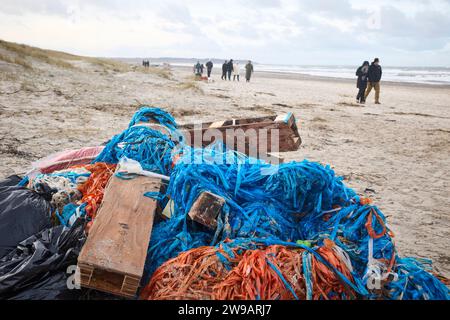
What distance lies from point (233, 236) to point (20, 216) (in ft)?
5.66

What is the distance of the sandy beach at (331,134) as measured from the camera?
4480mm

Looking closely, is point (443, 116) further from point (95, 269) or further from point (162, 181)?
point (95, 269)

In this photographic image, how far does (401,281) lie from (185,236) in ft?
4.92

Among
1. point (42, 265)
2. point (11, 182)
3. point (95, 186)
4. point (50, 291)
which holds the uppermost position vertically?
point (95, 186)

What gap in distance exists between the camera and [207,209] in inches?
105

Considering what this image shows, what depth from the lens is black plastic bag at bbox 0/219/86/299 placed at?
2195 millimetres

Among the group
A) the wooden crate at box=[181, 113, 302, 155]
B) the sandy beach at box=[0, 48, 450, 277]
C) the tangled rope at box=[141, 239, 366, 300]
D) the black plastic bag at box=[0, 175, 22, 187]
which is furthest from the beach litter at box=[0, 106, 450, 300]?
the sandy beach at box=[0, 48, 450, 277]

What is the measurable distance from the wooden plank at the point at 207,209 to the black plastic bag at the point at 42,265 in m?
0.83

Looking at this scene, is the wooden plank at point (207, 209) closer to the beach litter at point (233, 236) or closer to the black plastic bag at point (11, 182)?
the beach litter at point (233, 236)

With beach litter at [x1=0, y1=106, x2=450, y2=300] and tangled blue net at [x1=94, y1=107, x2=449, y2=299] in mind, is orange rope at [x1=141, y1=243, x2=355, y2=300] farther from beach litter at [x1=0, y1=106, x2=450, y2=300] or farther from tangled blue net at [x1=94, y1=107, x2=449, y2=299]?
tangled blue net at [x1=94, y1=107, x2=449, y2=299]

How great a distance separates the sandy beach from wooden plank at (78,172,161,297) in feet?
8.38

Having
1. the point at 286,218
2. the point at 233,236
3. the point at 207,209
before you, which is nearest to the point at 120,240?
the point at 207,209

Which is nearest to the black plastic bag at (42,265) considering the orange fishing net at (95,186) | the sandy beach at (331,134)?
the orange fishing net at (95,186)

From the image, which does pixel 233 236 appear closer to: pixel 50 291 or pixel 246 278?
pixel 246 278
